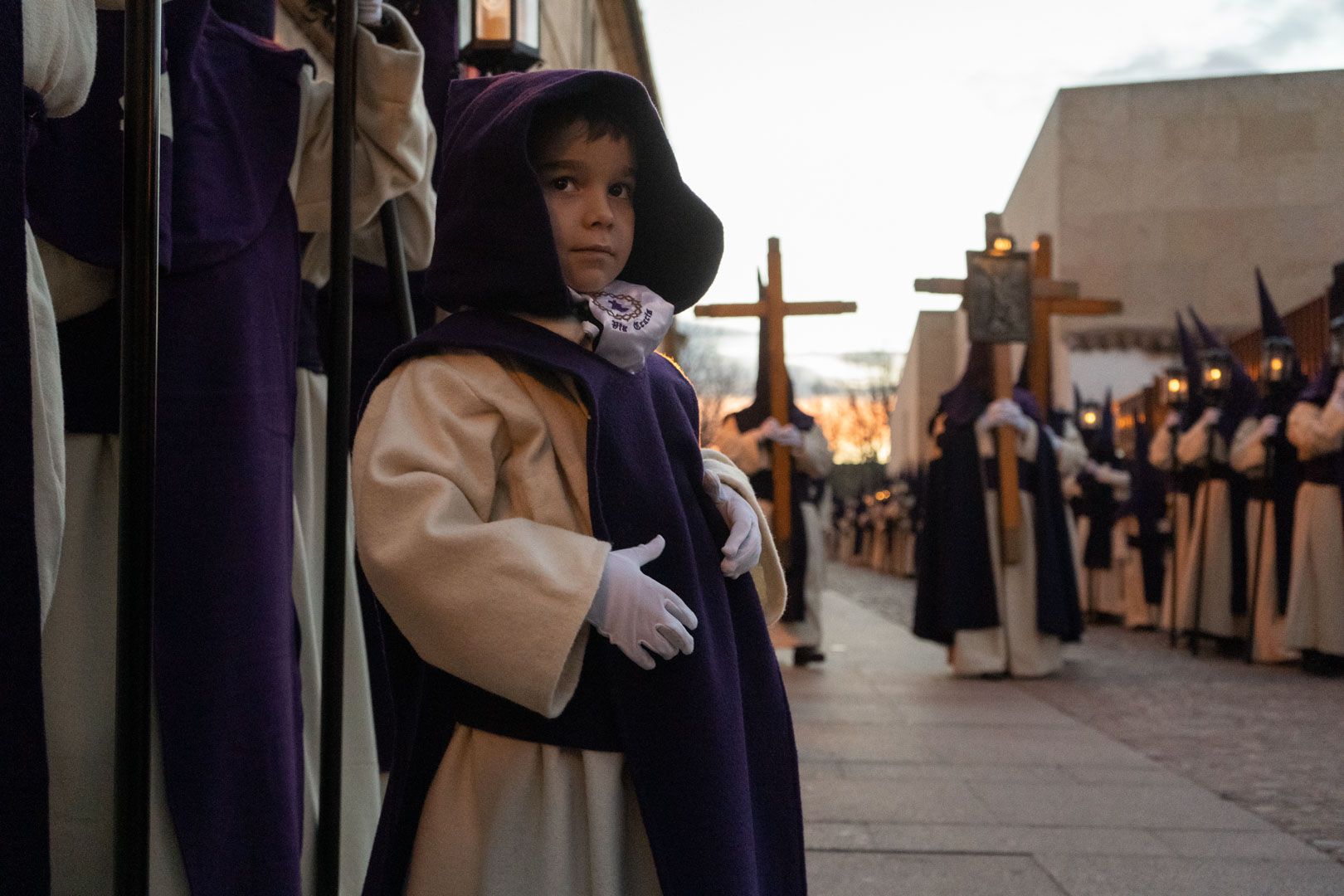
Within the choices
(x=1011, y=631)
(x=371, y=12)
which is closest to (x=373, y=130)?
(x=371, y=12)

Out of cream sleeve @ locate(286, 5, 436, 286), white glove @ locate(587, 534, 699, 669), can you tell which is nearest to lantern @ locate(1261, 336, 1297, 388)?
cream sleeve @ locate(286, 5, 436, 286)

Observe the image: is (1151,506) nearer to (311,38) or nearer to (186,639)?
(311,38)

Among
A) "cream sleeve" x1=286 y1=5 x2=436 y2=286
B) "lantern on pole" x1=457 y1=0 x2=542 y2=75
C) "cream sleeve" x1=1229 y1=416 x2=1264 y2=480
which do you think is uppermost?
"lantern on pole" x1=457 y1=0 x2=542 y2=75

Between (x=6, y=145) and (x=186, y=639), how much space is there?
36.4 inches

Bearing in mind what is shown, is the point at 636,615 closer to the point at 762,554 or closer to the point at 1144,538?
the point at 762,554

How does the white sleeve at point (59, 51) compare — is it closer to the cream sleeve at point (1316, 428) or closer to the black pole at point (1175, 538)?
the cream sleeve at point (1316, 428)

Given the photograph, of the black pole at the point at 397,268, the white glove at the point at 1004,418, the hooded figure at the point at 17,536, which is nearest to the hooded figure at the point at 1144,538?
the white glove at the point at 1004,418

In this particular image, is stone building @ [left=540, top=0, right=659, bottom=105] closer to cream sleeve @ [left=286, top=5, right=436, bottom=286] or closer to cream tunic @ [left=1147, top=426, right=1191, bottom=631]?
cream tunic @ [left=1147, top=426, right=1191, bottom=631]

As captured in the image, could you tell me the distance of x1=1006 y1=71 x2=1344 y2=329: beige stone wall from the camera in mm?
25469

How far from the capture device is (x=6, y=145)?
1635mm

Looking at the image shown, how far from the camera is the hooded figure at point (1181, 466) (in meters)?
12.4

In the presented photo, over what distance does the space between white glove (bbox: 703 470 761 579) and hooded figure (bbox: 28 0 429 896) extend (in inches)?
31.7

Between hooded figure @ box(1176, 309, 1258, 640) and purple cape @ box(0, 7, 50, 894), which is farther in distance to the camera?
hooded figure @ box(1176, 309, 1258, 640)

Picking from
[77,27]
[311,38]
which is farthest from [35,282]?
[311,38]
